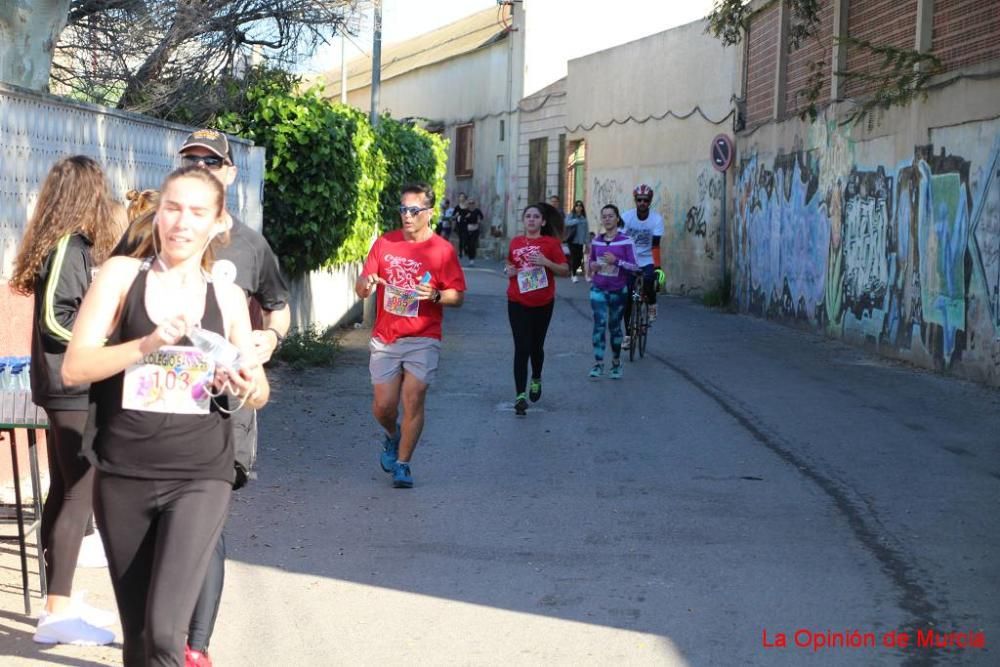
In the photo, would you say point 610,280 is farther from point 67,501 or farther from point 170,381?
point 170,381

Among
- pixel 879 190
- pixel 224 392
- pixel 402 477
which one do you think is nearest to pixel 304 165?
pixel 402 477

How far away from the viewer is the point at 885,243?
17766 mm

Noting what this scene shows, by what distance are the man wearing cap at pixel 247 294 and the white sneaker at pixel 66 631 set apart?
0.62 m

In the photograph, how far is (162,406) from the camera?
4020mm

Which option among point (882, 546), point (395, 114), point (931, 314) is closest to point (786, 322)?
point (931, 314)

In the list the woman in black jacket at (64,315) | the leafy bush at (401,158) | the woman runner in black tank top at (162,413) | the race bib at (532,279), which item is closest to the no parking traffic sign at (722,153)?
the leafy bush at (401,158)

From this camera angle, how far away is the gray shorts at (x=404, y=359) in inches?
338

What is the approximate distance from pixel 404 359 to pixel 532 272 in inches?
130

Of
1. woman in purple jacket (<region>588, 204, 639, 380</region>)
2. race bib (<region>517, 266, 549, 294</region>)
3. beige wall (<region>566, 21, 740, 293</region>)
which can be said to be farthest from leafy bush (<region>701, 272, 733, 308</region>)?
race bib (<region>517, 266, 549, 294</region>)

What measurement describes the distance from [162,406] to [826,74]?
17.7 meters

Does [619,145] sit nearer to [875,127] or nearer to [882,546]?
[875,127]

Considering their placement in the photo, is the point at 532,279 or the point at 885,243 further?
the point at 885,243

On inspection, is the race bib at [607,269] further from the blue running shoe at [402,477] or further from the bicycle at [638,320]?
the blue running shoe at [402,477]

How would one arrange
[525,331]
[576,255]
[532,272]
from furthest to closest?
[576,255]
[525,331]
[532,272]
